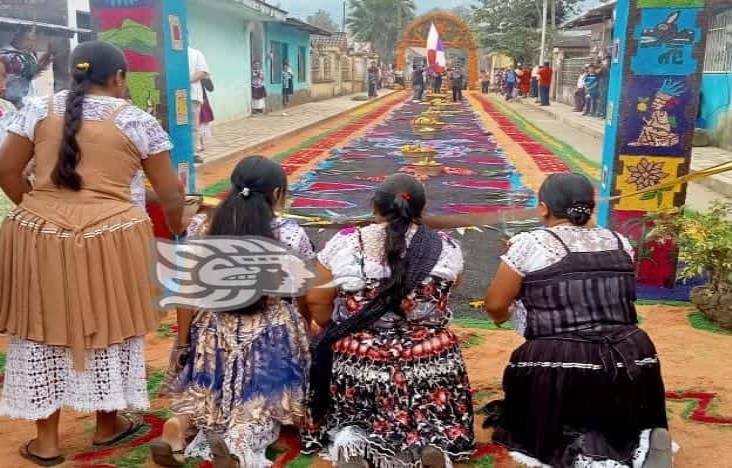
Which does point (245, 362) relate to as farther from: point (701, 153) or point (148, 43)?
point (701, 153)

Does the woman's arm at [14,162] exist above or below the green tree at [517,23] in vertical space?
below

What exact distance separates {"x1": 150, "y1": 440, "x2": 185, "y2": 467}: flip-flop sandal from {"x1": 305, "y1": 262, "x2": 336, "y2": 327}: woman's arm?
712 millimetres

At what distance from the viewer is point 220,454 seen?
255cm

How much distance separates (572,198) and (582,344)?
1.71ft

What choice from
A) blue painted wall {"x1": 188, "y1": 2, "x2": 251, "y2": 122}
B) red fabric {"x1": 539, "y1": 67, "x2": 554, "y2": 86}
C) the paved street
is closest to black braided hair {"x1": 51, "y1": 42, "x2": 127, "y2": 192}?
the paved street

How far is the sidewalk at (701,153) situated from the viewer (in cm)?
909

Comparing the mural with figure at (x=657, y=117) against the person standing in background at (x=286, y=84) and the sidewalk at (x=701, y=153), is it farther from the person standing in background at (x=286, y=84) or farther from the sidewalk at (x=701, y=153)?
the person standing in background at (x=286, y=84)

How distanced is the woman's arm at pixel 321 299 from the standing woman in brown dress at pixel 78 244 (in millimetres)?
607

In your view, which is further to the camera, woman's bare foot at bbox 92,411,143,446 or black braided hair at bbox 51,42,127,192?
woman's bare foot at bbox 92,411,143,446

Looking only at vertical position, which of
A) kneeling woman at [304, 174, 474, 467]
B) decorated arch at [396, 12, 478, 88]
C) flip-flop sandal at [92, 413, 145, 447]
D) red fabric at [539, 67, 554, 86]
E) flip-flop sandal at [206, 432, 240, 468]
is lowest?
flip-flop sandal at [92, 413, 145, 447]

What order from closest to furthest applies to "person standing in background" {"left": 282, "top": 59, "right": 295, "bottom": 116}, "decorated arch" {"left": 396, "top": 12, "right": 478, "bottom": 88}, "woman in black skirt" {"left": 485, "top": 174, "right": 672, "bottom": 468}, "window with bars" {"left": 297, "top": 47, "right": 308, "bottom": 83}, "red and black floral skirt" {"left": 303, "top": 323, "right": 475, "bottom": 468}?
"woman in black skirt" {"left": 485, "top": 174, "right": 672, "bottom": 468}, "red and black floral skirt" {"left": 303, "top": 323, "right": 475, "bottom": 468}, "person standing in background" {"left": 282, "top": 59, "right": 295, "bottom": 116}, "window with bars" {"left": 297, "top": 47, "right": 308, "bottom": 83}, "decorated arch" {"left": 396, "top": 12, "right": 478, "bottom": 88}

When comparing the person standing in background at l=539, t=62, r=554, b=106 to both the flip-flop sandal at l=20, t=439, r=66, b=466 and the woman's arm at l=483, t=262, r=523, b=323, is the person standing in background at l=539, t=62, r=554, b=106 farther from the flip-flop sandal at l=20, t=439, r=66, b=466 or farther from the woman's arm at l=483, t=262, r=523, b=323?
the flip-flop sandal at l=20, t=439, r=66, b=466

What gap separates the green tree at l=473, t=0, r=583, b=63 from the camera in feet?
113

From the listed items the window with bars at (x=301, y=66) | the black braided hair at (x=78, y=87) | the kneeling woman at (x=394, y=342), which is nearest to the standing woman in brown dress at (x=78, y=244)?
the black braided hair at (x=78, y=87)
